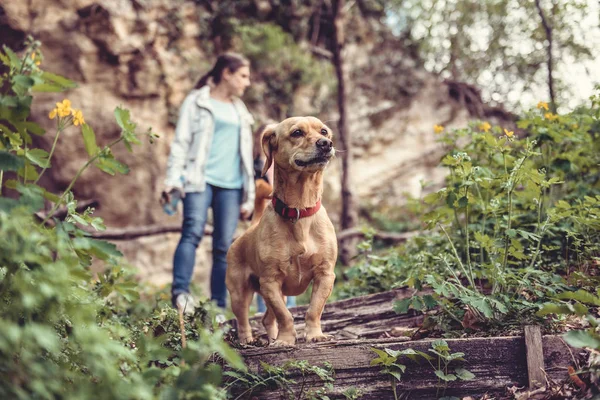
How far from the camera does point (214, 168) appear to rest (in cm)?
479

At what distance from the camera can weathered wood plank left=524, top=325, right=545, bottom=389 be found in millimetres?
2396

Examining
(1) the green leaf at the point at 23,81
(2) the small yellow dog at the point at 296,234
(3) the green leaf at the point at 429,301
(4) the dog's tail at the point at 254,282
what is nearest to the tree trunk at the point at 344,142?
(4) the dog's tail at the point at 254,282

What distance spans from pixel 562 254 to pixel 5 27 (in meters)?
8.02

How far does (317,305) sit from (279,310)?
21 centimetres

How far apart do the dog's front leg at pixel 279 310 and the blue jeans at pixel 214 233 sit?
5.35 feet

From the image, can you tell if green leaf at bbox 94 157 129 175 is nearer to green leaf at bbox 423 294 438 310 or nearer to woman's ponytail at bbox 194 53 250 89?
green leaf at bbox 423 294 438 310

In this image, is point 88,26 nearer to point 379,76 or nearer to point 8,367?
point 379,76

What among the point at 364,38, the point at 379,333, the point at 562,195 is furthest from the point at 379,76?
the point at 379,333

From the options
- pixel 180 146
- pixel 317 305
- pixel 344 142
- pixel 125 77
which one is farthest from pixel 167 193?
pixel 125 77

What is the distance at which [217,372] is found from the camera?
60.0 inches

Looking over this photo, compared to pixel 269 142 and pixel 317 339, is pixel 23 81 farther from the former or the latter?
pixel 317 339

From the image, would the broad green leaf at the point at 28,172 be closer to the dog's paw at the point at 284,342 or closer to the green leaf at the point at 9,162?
the green leaf at the point at 9,162

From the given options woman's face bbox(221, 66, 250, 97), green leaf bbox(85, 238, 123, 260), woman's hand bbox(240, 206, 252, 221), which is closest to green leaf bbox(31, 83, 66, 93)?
green leaf bbox(85, 238, 123, 260)

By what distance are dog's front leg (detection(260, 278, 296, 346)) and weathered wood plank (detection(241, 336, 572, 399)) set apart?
28 cm
